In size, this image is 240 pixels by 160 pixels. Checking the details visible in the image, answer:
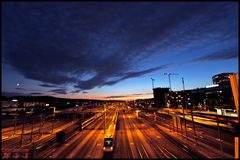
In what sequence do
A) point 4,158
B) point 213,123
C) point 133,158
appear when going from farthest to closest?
point 213,123, point 133,158, point 4,158

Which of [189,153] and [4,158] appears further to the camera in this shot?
[189,153]

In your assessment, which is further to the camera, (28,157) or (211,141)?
(211,141)

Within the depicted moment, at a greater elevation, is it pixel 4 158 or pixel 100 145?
pixel 4 158

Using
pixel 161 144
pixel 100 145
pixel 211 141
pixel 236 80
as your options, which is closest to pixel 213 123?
pixel 211 141

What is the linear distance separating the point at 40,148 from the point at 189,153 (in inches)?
1349

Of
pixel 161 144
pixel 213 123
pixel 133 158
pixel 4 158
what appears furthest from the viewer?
pixel 213 123

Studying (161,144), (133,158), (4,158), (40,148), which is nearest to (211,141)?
(161,144)

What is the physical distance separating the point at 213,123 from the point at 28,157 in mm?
72132

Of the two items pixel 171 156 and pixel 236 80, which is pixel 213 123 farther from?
pixel 236 80

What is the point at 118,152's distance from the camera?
42.2m

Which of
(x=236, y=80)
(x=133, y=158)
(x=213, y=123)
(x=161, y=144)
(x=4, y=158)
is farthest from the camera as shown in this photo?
(x=213, y=123)

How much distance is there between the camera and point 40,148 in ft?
145

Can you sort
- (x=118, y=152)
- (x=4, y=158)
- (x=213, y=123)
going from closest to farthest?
(x=4, y=158)
(x=118, y=152)
(x=213, y=123)

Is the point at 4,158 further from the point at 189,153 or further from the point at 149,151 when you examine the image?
the point at 189,153
